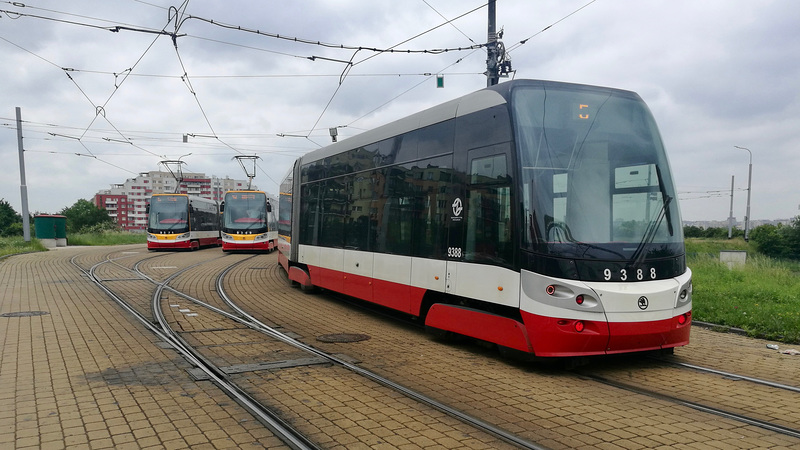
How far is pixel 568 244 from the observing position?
6246mm

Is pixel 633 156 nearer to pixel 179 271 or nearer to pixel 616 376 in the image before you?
pixel 616 376

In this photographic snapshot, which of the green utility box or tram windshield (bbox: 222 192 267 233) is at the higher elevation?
tram windshield (bbox: 222 192 267 233)

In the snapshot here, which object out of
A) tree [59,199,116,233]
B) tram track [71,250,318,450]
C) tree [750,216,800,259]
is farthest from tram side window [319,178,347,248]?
tree [59,199,116,233]

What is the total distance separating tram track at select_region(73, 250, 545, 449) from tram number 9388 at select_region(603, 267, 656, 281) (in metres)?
2.30

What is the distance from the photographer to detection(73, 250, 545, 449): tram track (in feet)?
14.9

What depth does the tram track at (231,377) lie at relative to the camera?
4.55 m

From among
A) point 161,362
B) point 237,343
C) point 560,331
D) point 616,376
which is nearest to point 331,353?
point 237,343

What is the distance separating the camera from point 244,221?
96.9 feet

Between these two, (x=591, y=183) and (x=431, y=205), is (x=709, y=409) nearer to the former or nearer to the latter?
(x=591, y=183)

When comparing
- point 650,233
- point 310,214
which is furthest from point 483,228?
point 310,214

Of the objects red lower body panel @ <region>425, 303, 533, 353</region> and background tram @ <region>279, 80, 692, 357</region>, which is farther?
red lower body panel @ <region>425, 303, 533, 353</region>

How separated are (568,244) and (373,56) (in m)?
9.54

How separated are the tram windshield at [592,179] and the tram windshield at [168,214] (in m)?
27.9

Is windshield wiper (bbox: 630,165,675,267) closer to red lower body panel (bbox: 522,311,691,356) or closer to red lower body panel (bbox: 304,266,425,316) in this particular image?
red lower body panel (bbox: 522,311,691,356)
